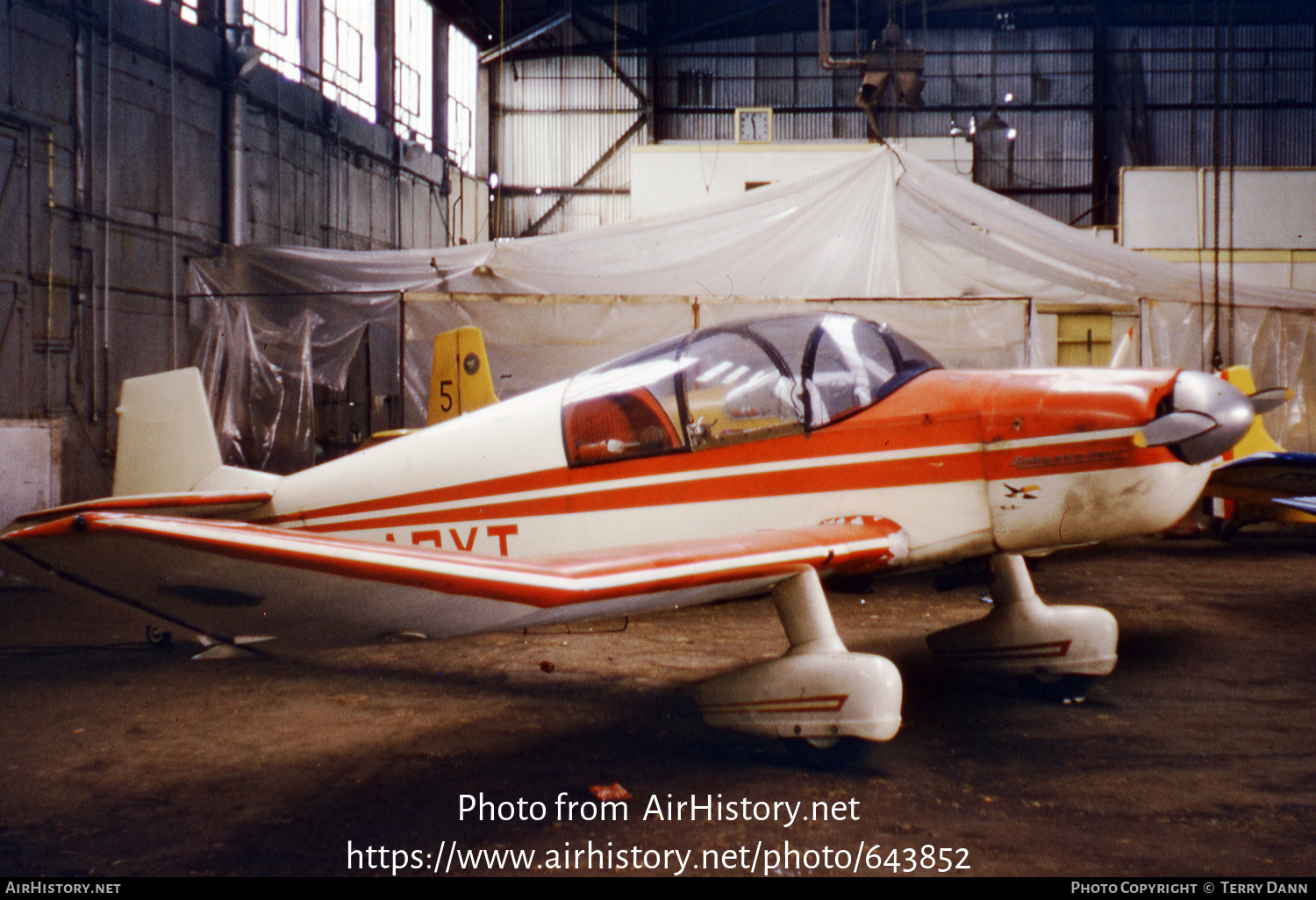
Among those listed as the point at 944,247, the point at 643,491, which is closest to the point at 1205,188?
the point at 944,247

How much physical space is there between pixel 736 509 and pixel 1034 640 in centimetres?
154

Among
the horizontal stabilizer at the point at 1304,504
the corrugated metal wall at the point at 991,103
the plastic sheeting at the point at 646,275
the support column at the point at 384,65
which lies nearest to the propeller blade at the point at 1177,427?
the horizontal stabilizer at the point at 1304,504

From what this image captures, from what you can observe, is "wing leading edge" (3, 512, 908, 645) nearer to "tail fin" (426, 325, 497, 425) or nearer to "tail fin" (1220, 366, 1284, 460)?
"tail fin" (426, 325, 497, 425)

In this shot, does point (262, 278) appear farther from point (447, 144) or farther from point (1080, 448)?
point (447, 144)

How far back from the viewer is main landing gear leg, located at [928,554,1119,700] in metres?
3.89

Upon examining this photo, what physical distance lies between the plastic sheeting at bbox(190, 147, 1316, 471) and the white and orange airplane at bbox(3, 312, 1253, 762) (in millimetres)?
4522

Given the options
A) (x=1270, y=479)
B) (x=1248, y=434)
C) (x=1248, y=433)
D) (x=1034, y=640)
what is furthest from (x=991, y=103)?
(x=1034, y=640)

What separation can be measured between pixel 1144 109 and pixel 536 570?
24584 mm

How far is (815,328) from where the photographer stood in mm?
3660

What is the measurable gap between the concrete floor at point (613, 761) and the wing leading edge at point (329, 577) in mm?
647

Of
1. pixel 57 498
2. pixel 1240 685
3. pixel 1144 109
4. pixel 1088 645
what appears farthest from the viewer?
pixel 1144 109

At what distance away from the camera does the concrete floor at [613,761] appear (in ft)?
8.47

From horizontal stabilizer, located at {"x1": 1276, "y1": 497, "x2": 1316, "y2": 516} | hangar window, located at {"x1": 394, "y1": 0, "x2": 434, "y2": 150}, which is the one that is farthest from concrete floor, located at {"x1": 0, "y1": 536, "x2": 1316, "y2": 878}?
hangar window, located at {"x1": 394, "y1": 0, "x2": 434, "y2": 150}

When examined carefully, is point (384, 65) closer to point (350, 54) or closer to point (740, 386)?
point (350, 54)
